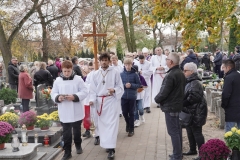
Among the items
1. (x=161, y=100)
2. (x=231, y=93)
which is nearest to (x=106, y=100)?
(x=161, y=100)

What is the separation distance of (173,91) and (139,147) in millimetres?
1938

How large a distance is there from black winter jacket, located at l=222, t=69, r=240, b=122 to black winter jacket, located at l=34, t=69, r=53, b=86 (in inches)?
294

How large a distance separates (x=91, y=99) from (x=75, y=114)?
46 centimetres

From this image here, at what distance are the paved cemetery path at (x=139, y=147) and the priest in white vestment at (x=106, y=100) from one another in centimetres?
38

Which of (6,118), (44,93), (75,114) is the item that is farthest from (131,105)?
(44,93)

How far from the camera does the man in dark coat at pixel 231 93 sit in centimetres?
582

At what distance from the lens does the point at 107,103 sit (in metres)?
6.20

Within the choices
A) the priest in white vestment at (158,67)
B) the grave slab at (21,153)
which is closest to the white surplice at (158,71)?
the priest in white vestment at (158,67)

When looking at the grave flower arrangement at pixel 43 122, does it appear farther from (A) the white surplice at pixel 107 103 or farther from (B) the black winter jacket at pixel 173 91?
(B) the black winter jacket at pixel 173 91

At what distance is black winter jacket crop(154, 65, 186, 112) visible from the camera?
17.5 feet

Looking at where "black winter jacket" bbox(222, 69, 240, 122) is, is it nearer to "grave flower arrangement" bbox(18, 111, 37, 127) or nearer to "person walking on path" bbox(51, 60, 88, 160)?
"person walking on path" bbox(51, 60, 88, 160)

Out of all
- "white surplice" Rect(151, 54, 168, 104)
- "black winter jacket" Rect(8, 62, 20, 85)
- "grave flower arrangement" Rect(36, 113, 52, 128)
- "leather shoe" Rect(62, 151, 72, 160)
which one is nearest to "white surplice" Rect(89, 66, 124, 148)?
"leather shoe" Rect(62, 151, 72, 160)

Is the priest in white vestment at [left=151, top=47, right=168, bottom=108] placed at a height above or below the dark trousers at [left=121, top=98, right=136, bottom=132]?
above

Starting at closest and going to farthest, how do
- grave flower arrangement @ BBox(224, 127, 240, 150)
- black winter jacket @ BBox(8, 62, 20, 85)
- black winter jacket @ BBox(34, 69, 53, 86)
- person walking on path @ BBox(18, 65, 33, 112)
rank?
grave flower arrangement @ BBox(224, 127, 240, 150)
person walking on path @ BBox(18, 65, 33, 112)
black winter jacket @ BBox(34, 69, 53, 86)
black winter jacket @ BBox(8, 62, 20, 85)
